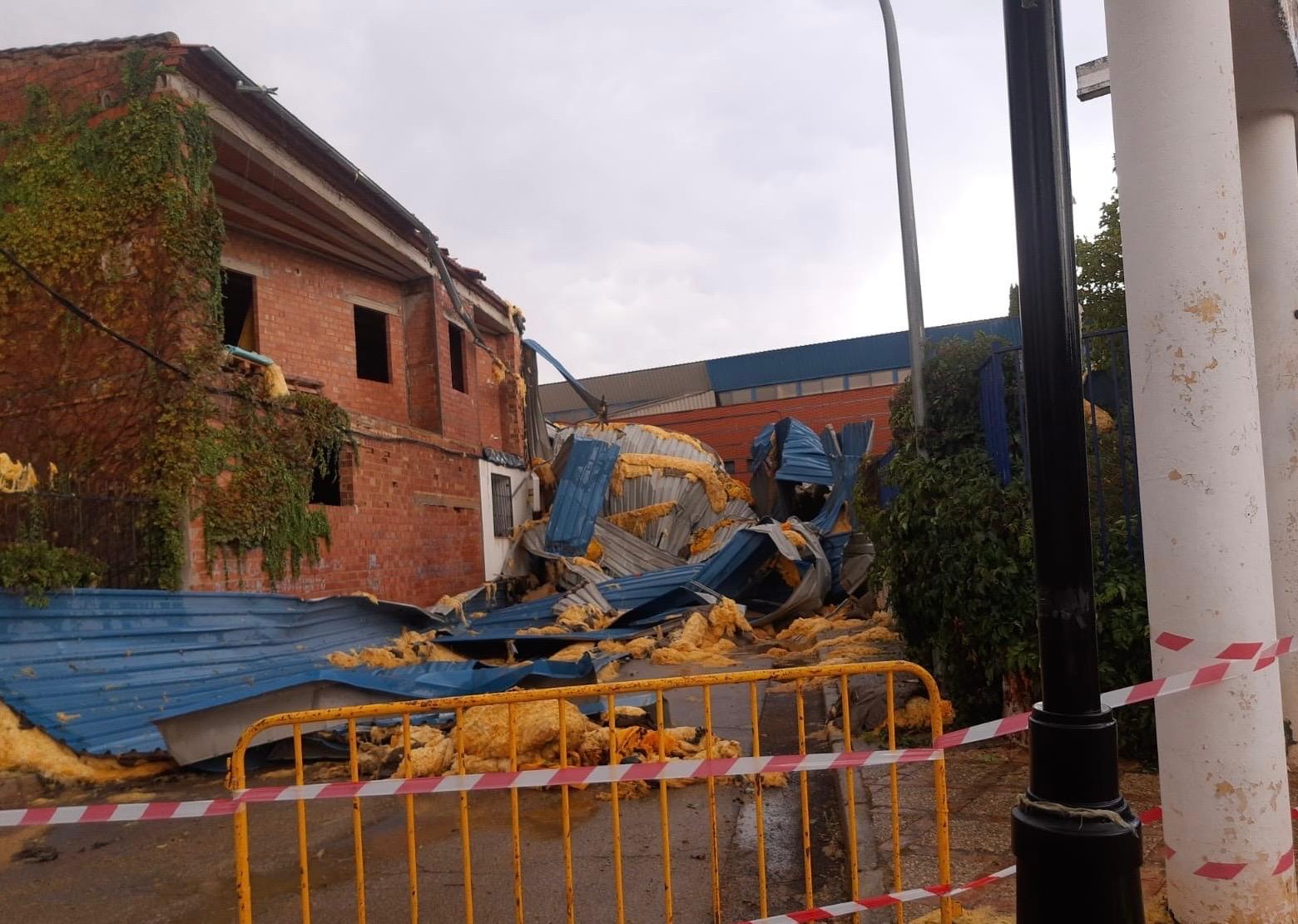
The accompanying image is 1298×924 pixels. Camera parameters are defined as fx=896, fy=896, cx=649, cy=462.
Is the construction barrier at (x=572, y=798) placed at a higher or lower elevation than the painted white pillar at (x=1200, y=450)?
lower

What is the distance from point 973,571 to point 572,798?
2929mm

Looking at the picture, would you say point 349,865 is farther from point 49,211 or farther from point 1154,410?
point 49,211

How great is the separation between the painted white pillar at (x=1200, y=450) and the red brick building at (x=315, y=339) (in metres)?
9.38

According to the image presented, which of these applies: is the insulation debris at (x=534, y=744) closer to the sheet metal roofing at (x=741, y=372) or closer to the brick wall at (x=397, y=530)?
the brick wall at (x=397, y=530)

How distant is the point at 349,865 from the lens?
4.72 metres

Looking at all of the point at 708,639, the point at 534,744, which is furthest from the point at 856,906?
the point at 708,639

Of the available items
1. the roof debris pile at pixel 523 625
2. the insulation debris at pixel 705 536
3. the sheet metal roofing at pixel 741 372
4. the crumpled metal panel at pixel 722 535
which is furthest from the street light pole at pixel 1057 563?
the sheet metal roofing at pixel 741 372

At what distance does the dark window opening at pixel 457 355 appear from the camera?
17672mm

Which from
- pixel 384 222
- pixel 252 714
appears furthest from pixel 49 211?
pixel 252 714

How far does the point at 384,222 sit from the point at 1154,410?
499 inches

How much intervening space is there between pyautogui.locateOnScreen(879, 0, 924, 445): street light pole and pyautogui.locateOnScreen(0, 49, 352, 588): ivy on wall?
752cm

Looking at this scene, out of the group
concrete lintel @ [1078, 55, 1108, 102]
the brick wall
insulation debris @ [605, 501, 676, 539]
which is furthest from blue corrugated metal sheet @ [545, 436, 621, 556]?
concrete lintel @ [1078, 55, 1108, 102]

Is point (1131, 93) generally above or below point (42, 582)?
above

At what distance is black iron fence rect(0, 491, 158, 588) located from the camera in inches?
314
